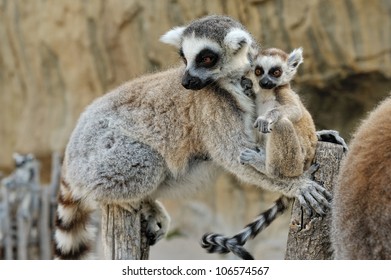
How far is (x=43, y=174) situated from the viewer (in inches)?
443

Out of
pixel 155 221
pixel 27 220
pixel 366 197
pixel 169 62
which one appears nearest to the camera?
pixel 366 197

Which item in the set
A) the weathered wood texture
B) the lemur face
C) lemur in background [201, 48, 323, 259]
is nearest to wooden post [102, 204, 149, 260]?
lemur in background [201, 48, 323, 259]

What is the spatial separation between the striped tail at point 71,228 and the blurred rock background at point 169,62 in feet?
14.3

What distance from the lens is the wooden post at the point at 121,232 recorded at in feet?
14.9

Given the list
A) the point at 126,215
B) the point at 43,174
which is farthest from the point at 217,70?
the point at 43,174

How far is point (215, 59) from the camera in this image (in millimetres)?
4340

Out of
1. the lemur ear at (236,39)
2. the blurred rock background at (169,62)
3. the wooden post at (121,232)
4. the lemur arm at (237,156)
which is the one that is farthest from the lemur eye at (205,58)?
the blurred rock background at (169,62)

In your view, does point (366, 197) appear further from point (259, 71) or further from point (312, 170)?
point (259, 71)

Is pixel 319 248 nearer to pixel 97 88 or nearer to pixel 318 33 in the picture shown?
pixel 318 33

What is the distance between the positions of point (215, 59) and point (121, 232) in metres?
1.14

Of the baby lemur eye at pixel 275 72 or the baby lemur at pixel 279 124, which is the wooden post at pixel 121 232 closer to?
the baby lemur at pixel 279 124

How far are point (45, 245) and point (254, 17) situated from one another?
11.7 ft

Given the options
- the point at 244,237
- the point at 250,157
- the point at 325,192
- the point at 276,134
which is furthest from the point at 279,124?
the point at 244,237

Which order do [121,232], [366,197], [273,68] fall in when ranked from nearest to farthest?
1. [366,197]
2. [273,68]
3. [121,232]
